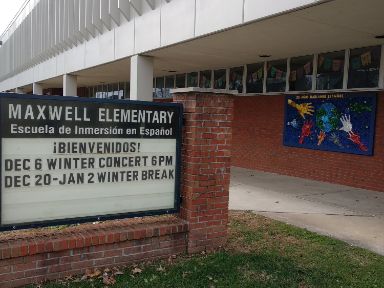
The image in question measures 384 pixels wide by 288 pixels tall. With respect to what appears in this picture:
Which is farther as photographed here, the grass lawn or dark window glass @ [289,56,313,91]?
dark window glass @ [289,56,313,91]

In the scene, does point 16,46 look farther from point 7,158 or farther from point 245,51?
point 7,158

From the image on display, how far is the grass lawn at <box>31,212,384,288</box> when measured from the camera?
13.1 feet

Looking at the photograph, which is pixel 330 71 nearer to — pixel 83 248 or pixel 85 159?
pixel 85 159

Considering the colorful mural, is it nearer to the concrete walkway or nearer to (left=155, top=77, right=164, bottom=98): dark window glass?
the concrete walkway

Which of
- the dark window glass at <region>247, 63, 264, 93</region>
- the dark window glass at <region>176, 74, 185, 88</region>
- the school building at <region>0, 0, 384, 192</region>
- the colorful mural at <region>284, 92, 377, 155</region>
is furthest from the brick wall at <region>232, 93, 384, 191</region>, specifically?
the dark window glass at <region>176, 74, 185, 88</region>

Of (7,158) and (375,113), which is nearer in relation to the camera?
(7,158)

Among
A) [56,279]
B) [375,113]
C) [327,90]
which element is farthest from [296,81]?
[56,279]

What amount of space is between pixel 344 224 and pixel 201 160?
307 centimetres

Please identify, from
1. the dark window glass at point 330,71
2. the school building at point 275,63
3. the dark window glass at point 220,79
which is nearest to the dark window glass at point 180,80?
the school building at point 275,63

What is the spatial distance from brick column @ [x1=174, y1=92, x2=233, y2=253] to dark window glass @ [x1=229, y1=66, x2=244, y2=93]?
27.9ft

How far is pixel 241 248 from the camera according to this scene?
16.4 feet

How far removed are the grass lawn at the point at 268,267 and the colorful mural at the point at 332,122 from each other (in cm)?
476

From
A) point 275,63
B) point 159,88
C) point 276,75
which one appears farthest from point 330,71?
point 159,88

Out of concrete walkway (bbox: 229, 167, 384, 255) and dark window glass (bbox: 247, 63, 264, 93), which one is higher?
dark window glass (bbox: 247, 63, 264, 93)
